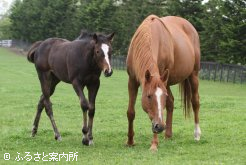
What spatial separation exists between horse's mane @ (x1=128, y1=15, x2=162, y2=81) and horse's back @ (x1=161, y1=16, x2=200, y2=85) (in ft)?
2.90

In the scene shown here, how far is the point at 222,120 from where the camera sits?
37.8 feet

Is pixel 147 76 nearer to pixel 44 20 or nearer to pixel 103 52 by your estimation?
pixel 103 52

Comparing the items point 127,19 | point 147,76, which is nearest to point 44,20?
point 127,19

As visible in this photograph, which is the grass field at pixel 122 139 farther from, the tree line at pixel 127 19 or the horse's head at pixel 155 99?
the tree line at pixel 127 19

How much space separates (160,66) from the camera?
8016 millimetres

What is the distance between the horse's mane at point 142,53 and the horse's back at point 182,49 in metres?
0.89

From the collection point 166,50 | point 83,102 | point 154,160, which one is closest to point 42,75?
point 83,102

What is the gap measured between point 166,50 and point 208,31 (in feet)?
99.0

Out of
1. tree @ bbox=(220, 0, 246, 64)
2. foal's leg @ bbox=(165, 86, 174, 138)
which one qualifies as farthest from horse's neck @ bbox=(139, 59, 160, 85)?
tree @ bbox=(220, 0, 246, 64)

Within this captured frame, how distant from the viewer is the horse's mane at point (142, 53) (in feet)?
24.4

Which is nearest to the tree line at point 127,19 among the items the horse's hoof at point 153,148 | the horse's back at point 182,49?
the horse's back at point 182,49

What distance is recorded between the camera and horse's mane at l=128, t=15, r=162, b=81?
7433mm

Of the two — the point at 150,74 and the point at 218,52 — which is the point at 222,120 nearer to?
the point at 150,74

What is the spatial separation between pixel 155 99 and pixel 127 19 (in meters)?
44.9
